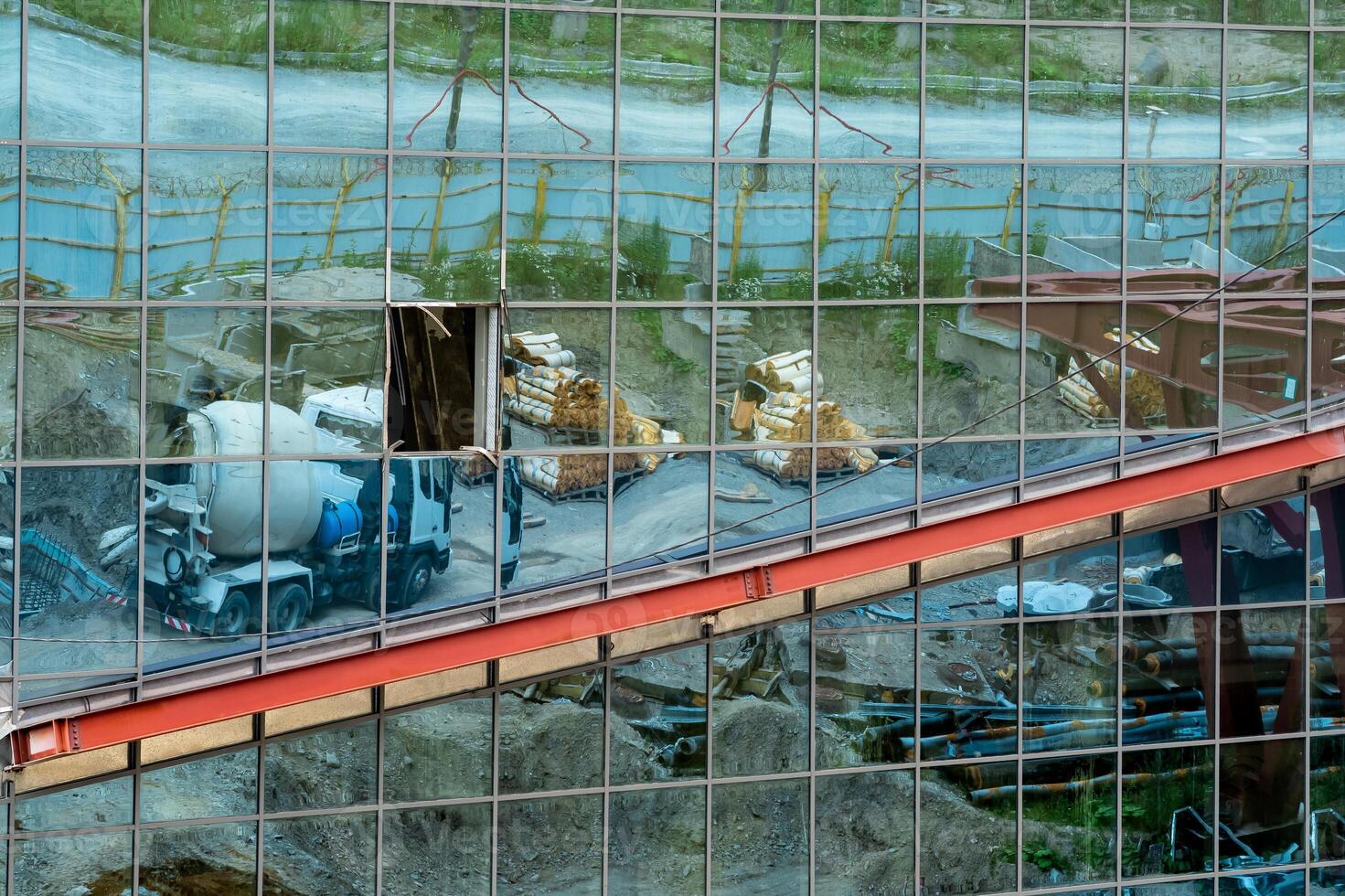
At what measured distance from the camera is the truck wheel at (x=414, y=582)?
1370cm

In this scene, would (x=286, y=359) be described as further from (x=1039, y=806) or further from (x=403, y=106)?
(x=1039, y=806)

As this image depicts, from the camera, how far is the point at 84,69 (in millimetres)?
12734

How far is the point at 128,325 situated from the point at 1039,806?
1025cm

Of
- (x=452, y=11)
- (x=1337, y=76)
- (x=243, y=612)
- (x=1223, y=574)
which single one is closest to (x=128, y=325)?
(x=243, y=612)

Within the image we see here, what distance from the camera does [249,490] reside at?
13.3 metres

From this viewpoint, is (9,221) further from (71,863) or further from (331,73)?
(71,863)

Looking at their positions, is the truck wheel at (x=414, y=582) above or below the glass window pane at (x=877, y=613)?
above

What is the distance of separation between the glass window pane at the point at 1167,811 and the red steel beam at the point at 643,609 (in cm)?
296

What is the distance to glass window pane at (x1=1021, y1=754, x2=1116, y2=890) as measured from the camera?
597 inches

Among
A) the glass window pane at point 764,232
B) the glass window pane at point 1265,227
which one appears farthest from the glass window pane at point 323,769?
the glass window pane at point 1265,227

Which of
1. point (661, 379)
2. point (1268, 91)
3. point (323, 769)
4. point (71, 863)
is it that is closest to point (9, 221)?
point (323, 769)

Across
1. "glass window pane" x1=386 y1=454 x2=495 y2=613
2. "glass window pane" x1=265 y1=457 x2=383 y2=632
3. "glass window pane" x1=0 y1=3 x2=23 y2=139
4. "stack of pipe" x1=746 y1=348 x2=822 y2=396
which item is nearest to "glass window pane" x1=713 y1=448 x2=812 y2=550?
"stack of pipe" x1=746 y1=348 x2=822 y2=396

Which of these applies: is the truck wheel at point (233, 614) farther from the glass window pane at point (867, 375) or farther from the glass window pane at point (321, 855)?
the glass window pane at point (867, 375)

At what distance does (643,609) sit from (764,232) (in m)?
3.85
